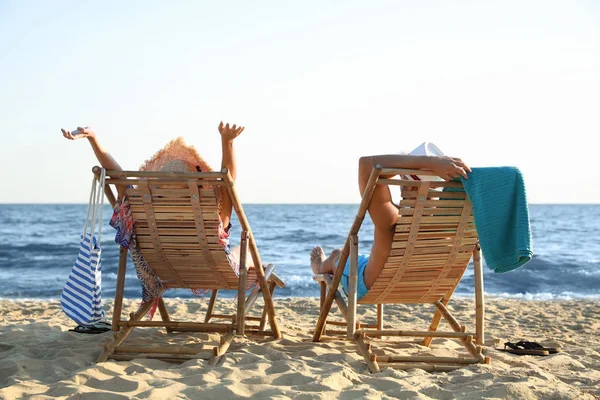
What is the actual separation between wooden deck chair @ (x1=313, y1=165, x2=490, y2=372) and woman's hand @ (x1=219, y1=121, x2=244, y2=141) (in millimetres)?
831

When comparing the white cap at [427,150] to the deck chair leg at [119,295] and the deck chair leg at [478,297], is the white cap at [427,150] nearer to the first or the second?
the deck chair leg at [478,297]

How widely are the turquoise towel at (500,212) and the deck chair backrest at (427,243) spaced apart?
6.1 inches

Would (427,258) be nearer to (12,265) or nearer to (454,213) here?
(454,213)

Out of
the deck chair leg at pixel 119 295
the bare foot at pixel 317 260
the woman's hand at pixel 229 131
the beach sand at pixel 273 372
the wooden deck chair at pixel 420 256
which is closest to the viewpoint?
the beach sand at pixel 273 372

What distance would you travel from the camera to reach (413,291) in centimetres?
408

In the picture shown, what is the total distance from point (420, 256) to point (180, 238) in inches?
56.1

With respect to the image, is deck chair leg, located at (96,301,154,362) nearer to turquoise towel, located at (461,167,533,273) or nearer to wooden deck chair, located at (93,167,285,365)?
wooden deck chair, located at (93,167,285,365)

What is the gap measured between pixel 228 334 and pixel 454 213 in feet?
4.99

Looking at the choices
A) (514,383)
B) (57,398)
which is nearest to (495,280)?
(514,383)

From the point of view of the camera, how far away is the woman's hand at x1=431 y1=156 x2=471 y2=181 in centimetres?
347

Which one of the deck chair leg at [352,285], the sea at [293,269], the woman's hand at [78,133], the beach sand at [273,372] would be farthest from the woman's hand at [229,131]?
the sea at [293,269]

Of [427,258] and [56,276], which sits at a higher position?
[427,258]

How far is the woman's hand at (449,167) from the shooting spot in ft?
11.4

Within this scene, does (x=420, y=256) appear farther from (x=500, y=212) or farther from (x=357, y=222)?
(x=500, y=212)
